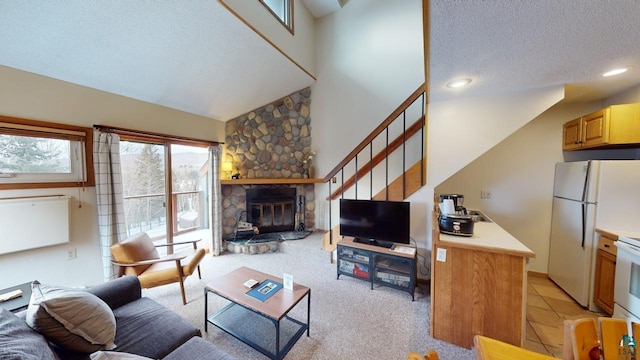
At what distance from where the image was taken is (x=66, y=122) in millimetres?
2410

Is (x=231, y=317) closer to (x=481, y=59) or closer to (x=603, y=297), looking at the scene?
(x=481, y=59)

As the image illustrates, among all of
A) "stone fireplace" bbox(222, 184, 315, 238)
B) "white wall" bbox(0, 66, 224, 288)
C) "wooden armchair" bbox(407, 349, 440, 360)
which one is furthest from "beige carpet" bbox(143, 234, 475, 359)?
"wooden armchair" bbox(407, 349, 440, 360)

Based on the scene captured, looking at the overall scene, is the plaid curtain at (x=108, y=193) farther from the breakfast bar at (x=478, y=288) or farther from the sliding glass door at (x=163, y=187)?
the breakfast bar at (x=478, y=288)

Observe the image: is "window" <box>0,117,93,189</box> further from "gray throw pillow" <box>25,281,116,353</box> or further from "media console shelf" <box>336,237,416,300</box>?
"media console shelf" <box>336,237,416,300</box>

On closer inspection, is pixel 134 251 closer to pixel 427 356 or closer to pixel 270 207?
pixel 270 207

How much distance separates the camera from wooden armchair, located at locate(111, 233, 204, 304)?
7.64ft

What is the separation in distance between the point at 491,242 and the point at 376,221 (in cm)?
120

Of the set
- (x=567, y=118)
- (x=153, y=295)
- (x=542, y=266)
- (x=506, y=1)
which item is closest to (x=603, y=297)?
(x=542, y=266)

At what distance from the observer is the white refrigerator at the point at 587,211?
2096 millimetres

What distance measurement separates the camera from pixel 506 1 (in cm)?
99

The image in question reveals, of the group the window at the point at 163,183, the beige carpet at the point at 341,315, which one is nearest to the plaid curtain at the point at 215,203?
the window at the point at 163,183

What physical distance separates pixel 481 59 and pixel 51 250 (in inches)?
174

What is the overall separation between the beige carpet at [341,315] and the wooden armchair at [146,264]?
1.03ft

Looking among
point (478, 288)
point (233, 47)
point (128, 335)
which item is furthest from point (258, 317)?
point (233, 47)
